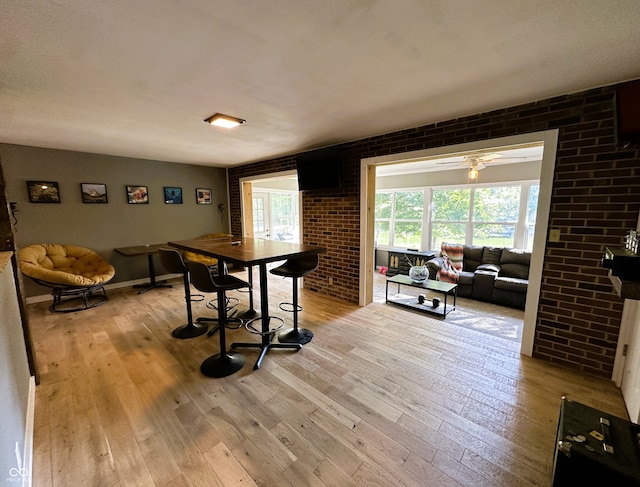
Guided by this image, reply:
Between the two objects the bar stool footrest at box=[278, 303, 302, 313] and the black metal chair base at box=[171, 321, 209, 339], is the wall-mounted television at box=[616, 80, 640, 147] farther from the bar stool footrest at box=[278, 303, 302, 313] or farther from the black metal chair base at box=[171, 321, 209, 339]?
the black metal chair base at box=[171, 321, 209, 339]

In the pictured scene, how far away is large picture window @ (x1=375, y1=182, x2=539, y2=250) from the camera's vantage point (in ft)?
16.8

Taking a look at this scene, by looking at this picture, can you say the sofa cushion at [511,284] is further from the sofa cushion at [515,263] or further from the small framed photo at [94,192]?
the small framed photo at [94,192]

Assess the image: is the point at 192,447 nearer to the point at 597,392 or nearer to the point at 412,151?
the point at 597,392

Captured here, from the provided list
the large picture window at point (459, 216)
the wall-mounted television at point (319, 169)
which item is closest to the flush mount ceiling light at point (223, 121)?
the wall-mounted television at point (319, 169)

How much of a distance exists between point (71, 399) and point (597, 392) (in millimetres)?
4135

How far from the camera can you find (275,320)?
10.8ft

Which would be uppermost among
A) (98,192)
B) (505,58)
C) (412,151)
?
(505,58)

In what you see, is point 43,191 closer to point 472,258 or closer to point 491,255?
point 472,258

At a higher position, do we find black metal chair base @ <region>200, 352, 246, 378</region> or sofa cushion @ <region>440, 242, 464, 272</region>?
sofa cushion @ <region>440, 242, 464, 272</region>

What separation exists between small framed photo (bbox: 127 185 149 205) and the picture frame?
0.96 meters

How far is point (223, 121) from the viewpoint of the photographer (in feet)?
8.73

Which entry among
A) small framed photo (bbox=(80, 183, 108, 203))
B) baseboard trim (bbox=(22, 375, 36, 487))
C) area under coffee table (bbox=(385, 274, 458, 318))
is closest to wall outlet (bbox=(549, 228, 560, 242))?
area under coffee table (bbox=(385, 274, 458, 318))

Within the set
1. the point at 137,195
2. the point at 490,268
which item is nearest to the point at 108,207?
the point at 137,195

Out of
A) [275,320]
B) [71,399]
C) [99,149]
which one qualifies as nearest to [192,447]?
[71,399]
